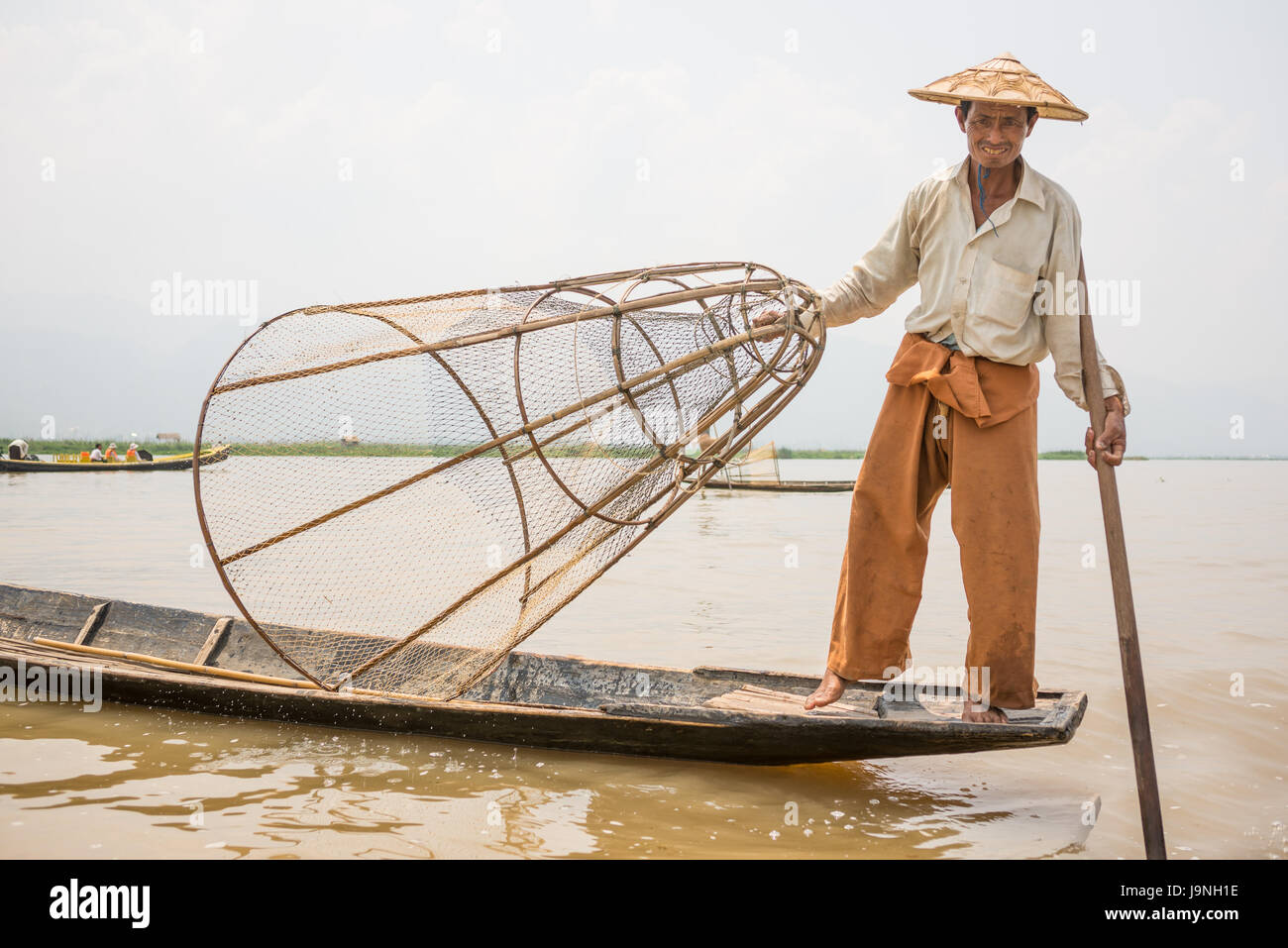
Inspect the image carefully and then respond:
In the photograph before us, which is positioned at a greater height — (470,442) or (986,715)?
(470,442)

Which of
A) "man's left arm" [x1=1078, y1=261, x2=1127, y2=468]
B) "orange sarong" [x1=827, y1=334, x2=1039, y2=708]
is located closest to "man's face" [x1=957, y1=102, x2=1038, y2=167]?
"man's left arm" [x1=1078, y1=261, x2=1127, y2=468]

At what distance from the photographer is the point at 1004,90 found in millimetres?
2594

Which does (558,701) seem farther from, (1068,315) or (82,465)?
(82,465)

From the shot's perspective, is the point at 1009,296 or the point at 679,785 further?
the point at 679,785

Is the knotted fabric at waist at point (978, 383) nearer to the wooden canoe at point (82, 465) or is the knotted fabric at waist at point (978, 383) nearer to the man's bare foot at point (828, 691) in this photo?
the man's bare foot at point (828, 691)

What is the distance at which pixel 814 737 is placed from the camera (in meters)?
2.82

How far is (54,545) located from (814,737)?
8229 millimetres

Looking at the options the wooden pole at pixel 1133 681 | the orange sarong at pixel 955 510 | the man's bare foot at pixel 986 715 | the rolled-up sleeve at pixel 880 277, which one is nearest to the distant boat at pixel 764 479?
the rolled-up sleeve at pixel 880 277

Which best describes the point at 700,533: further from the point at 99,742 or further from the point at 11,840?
the point at 11,840

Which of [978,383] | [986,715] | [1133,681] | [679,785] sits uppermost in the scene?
[978,383]

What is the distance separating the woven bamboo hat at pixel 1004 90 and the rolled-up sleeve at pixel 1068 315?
277 mm

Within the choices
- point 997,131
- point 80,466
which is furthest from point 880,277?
point 80,466

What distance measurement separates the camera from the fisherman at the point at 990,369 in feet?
8.80

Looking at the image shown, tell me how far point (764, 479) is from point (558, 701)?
49.0 ft
